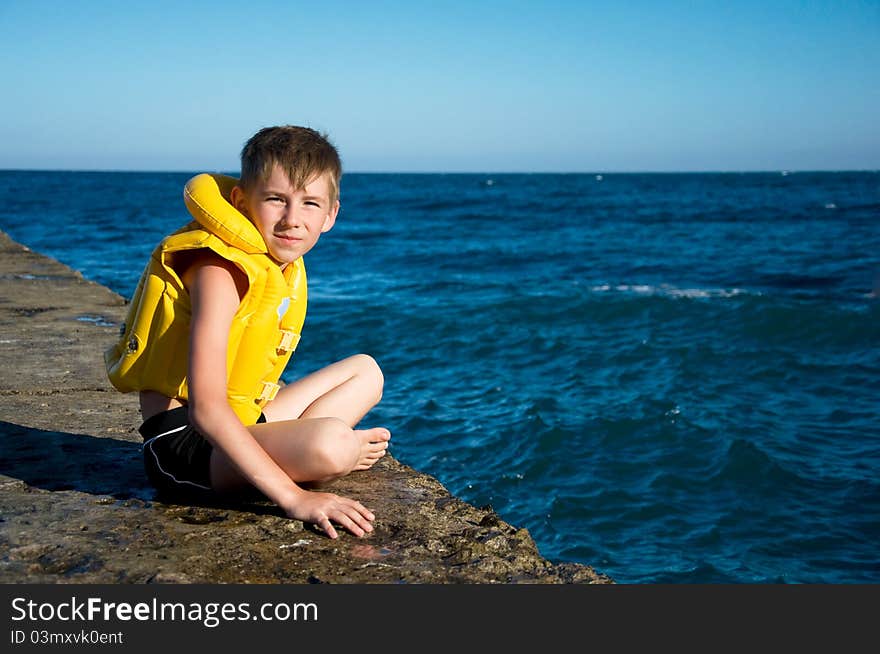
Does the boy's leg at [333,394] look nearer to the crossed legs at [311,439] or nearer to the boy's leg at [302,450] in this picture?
the crossed legs at [311,439]

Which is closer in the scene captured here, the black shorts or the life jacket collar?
the life jacket collar

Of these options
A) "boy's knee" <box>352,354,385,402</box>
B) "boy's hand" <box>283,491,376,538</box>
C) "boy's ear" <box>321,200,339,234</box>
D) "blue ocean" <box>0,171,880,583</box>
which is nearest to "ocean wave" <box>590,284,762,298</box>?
"blue ocean" <box>0,171,880,583</box>

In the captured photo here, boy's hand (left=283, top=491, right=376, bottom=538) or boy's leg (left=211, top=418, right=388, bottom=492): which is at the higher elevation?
boy's leg (left=211, top=418, right=388, bottom=492)

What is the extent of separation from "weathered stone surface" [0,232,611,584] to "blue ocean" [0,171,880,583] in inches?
75.0

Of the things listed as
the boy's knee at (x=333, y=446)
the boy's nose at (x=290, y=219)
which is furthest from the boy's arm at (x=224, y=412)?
the boy's nose at (x=290, y=219)

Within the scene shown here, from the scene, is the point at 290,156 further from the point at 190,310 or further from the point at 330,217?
the point at 190,310

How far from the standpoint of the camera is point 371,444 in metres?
2.93

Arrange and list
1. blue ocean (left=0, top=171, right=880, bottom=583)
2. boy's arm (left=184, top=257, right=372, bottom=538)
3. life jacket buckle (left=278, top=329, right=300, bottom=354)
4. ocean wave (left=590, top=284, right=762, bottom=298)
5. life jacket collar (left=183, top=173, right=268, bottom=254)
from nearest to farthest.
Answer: boy's arm (left=184, top=257, right=372, bottom=538)
life jacket collar (left=183, top=173, right=268, bottom=254)
life jacket buckle (left=278, top=329, right=300, bottom=354)
blue ocean (left=0, top=171, right=880, bottom=583)
ocean wave (left=590, top=284, right=762, bottom=298)

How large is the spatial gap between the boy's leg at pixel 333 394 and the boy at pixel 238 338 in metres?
0.29

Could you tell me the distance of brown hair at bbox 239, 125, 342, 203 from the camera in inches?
100

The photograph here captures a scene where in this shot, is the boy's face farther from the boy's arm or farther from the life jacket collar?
the boy's arm

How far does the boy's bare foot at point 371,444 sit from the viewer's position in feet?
9.41

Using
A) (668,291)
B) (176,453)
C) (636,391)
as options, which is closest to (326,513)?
(176,453)

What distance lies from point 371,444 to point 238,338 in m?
0.63
